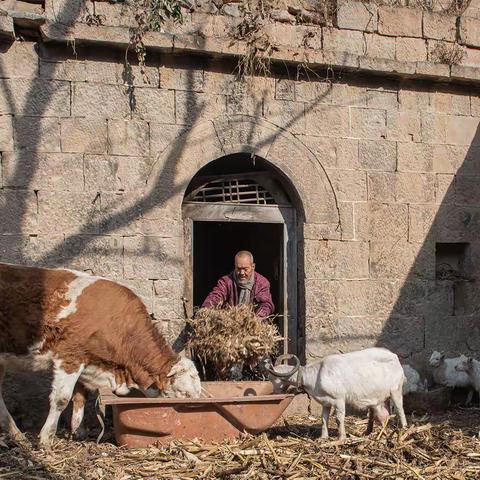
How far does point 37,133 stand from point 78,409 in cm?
261

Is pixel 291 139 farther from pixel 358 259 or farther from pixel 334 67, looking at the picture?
pixel 358 259

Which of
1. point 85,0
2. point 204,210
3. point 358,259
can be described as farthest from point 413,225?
point 85,0

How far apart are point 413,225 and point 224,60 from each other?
2.74m

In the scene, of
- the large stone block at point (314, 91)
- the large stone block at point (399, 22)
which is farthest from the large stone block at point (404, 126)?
the large stone block at point (399, 22)

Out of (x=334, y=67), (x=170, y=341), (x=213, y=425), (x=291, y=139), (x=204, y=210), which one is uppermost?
(x=334, y=67)

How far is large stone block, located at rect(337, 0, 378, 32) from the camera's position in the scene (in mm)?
8531

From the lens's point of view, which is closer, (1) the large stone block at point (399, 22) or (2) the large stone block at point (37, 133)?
(2) the large stone block at point (37, 133)

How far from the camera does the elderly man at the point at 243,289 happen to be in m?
8.11

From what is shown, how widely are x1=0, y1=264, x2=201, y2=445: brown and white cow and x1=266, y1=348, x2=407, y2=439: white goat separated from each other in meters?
0.88

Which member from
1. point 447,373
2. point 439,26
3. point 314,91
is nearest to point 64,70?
point 314,91

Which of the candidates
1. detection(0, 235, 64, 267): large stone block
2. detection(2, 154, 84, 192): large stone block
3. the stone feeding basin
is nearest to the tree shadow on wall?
the stone feeding basin

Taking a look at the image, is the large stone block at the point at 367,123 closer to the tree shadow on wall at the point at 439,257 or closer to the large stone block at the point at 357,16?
the tree shadow on wall at the point at 439,257

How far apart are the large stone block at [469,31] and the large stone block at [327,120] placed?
173cm

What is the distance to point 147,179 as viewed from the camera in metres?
7.83
